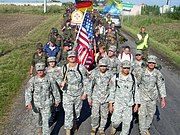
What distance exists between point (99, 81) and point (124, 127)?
119cm

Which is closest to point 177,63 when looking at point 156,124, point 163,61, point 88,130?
point 163,61

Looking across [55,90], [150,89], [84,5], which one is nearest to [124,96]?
[150,89]

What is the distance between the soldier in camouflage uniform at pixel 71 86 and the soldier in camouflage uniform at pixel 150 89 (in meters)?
1.39

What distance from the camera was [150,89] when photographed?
895 centimetres

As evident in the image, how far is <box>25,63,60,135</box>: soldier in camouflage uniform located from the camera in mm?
8367

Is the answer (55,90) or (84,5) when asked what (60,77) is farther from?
(84,5)

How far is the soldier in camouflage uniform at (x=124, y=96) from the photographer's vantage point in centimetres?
847

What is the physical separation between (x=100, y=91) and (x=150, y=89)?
117cm

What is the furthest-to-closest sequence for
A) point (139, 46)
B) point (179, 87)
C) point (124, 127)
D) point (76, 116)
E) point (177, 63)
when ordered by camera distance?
point (177, 63), point (139, 46), point (179, 87), point (76, 116), point (124, 127)

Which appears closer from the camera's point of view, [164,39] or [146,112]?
[146,112]

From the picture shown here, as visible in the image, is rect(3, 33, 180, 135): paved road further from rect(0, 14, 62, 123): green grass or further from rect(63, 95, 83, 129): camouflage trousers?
rect(63, 95, 83, 129): camouflage trousers

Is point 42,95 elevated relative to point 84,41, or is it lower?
lower

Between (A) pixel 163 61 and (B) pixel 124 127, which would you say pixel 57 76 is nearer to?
(B) pixel 124 127

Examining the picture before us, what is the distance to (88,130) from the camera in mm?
9695
